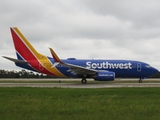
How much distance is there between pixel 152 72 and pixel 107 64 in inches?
254

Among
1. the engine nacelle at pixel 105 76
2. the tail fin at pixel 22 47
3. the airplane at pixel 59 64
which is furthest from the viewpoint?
the tail fin at pixel 22 47

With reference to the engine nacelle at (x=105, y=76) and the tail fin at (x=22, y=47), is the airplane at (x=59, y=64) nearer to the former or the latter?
the tail fin at (x=22, y=47)

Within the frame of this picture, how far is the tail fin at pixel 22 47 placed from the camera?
116ft

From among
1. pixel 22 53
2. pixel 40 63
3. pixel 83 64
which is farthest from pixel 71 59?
pixel 22 53

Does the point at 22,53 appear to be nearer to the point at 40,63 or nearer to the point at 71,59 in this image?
the point at 40,63

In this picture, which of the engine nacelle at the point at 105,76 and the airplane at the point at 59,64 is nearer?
the engine nacelle at the point at 105,76

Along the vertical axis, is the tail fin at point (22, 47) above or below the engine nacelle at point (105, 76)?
above

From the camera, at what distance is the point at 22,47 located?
3550 centimetres

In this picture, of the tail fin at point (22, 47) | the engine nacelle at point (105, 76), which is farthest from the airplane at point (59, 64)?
the engine nacelle at point (105, 76)
